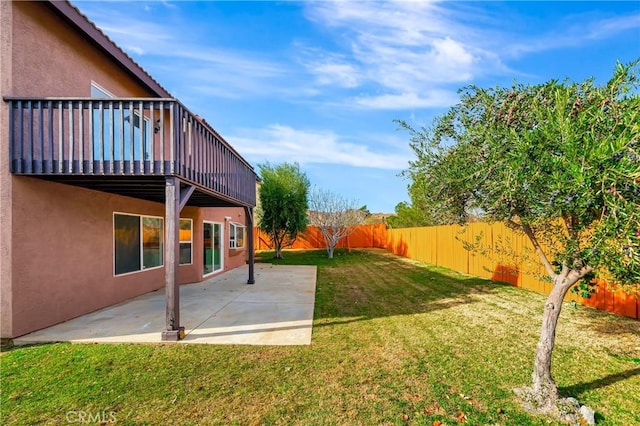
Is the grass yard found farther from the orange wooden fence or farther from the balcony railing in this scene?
the balcony railing

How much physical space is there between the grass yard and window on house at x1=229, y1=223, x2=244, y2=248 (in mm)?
9381

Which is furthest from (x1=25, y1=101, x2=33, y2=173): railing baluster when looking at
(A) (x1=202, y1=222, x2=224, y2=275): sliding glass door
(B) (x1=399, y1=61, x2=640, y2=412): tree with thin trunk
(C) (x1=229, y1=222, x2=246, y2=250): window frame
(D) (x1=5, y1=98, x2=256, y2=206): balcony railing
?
(C) (x1=229, y1=222, x2=246, y2=250): window frame

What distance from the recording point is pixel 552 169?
8.73 ft

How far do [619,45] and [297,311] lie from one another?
27.8 feet

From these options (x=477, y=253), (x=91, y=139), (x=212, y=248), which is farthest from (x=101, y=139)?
(x=477, y=253)

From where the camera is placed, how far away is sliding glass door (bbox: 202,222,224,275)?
37.1ft

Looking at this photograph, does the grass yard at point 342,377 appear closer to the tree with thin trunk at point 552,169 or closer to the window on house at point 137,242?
the tree with thin trunk at point 552,169

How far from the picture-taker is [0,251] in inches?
183

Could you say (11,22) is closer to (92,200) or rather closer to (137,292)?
(92,200)

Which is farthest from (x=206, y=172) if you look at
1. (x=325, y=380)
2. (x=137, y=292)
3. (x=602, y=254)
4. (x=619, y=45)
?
(x=619, y=45)

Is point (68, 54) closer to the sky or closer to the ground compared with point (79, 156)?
closer to the sky

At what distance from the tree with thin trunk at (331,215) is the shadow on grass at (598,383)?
16060 mm

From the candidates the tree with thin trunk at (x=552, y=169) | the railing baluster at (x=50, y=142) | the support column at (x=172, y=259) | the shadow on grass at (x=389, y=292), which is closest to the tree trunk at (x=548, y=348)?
the tree with thin trunk at (x=552, y=169)

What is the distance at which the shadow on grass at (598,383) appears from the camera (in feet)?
11.1
